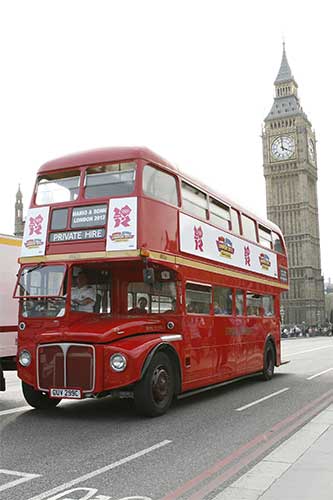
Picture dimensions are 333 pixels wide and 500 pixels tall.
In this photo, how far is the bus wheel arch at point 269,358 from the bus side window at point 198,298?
4070mm

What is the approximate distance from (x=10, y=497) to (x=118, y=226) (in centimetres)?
464

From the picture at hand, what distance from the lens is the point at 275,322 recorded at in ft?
50.2

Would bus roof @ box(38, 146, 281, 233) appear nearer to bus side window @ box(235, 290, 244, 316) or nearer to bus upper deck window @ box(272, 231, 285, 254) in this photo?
bus side window @ box(235, 290, 244, 316)

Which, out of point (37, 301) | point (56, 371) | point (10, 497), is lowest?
point (10, 497)

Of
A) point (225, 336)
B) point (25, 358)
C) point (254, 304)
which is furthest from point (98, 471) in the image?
point (254, 304)

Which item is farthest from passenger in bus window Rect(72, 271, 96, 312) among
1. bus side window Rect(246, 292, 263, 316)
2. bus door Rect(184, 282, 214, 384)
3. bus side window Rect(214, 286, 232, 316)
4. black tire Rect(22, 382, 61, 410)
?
bus side window Rect(246, 292, 263, 316)

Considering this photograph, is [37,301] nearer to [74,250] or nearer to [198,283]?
[74,250]

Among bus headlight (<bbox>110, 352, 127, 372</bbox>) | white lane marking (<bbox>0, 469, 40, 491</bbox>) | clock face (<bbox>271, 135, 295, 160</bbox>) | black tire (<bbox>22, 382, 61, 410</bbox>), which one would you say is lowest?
white lane marking (<bbox>0, 469, 40, 491</bbox>)

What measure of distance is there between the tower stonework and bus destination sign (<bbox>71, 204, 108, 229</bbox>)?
104497 mm

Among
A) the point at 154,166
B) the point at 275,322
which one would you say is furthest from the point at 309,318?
the point at 154,166

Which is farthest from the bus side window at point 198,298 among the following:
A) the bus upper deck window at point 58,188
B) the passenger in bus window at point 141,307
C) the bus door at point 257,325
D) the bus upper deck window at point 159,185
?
the bus upper deck window at point 58,188

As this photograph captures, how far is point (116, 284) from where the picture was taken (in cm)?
960

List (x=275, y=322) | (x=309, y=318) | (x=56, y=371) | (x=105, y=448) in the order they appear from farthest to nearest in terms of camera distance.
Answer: (x=309, y=318)
(x=275, y=322)
(x=56, y=371)
(x=105, y=448)

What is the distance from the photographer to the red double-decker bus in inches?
324
